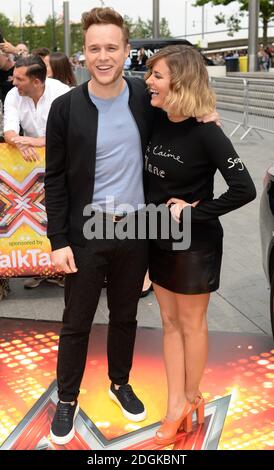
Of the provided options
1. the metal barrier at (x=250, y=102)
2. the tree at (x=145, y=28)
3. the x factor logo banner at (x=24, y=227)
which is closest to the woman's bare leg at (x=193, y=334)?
the x factor logo banner at (x=24, y=227)

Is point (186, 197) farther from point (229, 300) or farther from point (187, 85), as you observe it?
point (229, 300)

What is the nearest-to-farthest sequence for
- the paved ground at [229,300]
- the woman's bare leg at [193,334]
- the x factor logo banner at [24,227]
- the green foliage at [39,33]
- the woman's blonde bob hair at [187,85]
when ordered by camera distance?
the woman's blonde bob hair at [187,85] < the woman's bare leg at [193,334] < the paved ground at [229,300] < the x factor logo banner at [24,227] < the green foliage at [39,33]

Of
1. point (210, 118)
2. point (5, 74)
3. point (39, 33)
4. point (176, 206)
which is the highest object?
point (39, 33)

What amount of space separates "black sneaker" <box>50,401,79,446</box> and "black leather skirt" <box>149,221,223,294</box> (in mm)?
826

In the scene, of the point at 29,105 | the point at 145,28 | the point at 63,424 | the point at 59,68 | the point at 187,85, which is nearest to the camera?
the point at 187,85

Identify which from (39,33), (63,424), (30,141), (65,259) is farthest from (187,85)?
(39,33)

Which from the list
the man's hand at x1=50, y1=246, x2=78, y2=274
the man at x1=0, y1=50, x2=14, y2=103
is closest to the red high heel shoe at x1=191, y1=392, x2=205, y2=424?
the man's hand at x1=50, y1=246, x2=78, y2=274

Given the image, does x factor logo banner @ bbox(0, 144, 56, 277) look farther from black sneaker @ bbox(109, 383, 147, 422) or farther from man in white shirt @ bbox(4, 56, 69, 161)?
black sneaker @ bbox(109, 383, 147, 422)

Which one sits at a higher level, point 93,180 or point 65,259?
point 93,180

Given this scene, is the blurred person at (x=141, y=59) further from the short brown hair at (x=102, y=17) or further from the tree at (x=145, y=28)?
the tree at (x=145, y=28)

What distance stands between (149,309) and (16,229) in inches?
46.6

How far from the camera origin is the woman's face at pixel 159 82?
262 cm

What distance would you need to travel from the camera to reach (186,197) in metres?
2.72

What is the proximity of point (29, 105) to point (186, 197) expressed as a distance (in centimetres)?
249
